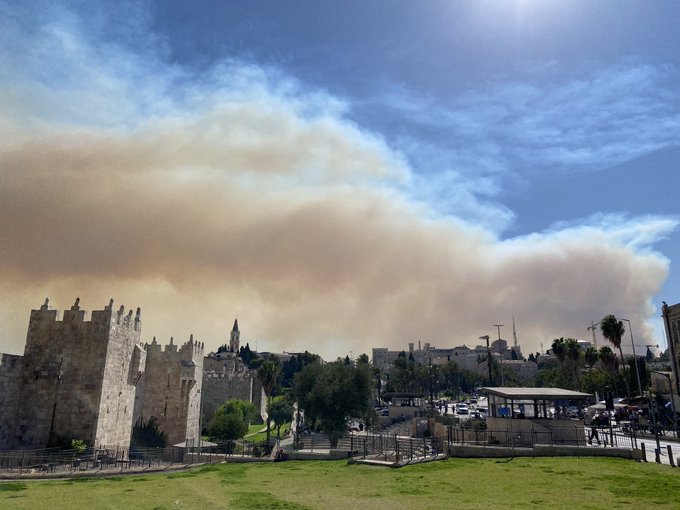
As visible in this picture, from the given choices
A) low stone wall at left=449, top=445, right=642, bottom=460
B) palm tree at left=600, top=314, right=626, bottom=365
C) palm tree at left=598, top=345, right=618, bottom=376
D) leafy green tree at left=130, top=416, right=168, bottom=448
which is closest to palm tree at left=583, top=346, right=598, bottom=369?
palm tree at left=598, top=345, right=618, bottom=376

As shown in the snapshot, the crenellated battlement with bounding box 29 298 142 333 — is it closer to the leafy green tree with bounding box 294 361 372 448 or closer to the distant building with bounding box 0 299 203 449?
the distant building with bounding box 0 299 203 449

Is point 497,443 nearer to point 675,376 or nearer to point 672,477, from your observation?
point 672,477

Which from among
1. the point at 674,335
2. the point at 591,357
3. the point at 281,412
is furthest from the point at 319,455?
the point at 591,357

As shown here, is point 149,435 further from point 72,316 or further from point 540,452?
point 540,452

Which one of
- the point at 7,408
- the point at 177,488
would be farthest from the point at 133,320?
the point at 177,488

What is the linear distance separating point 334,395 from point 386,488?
83.7 feet

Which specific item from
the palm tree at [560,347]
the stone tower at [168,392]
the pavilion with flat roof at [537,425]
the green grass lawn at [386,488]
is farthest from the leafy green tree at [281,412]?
the green grass lawn at [386,488]

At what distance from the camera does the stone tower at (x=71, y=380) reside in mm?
33562

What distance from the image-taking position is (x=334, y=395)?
4691cm

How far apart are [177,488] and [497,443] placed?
749 inches

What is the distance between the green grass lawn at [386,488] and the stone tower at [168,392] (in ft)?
64.2

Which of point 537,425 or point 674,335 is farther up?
point 674,335

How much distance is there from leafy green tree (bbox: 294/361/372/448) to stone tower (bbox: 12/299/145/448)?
1705 cm

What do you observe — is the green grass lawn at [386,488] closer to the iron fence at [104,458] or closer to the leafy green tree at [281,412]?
the iron fence at [104,458]
